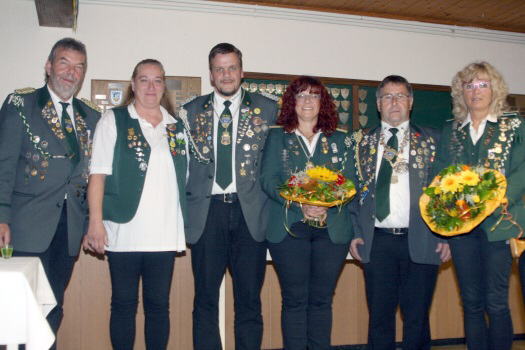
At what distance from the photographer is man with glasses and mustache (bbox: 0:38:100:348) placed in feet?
9.85

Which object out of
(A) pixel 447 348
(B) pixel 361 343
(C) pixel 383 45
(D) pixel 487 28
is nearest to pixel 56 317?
(B) pixel 361 343

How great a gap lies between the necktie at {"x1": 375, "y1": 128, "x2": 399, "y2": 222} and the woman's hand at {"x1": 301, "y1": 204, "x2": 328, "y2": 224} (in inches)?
15.2

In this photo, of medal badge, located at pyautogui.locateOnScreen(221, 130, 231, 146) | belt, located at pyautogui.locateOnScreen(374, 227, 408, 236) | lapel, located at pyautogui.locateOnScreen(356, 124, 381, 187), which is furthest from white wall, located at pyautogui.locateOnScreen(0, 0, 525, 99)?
belt, located at pyautogui.locateOnScreen(374, 227, 408, 236)

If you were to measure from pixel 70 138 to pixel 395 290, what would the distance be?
220 centimetres

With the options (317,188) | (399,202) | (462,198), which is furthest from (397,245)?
(317,188)

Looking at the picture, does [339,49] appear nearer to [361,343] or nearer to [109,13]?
[109,13]

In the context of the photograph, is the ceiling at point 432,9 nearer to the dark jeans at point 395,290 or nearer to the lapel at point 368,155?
the lapel at point 368,155

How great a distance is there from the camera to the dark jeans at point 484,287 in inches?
116

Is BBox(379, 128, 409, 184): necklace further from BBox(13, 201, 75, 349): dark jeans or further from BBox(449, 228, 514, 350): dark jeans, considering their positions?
BBox(13, 201, 75, 349): dark jeans

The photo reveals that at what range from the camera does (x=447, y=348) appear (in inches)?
184

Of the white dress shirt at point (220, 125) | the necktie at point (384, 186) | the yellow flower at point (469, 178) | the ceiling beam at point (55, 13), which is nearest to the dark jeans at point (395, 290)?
the necktie at point (384, 186)

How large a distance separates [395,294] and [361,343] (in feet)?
4.99

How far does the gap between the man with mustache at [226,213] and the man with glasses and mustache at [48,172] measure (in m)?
0.69

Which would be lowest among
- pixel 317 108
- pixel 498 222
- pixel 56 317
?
pixel 56 317
